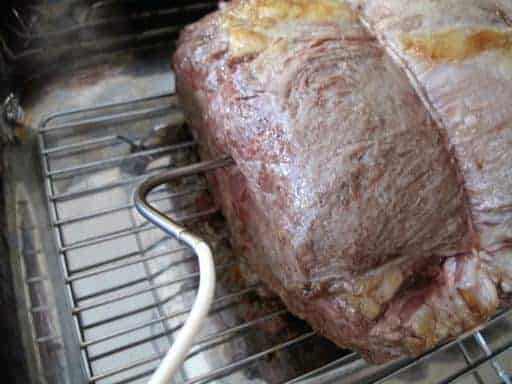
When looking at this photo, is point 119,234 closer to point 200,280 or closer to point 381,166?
point 200,280

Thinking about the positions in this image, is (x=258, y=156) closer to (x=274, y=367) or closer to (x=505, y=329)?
(x=274, y=367)

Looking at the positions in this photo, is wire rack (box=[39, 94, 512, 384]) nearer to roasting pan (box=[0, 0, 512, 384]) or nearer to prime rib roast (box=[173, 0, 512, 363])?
roasting pan (box=[0, 0, 512, 384])

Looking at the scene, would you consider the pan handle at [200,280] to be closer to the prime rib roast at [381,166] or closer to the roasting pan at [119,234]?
the roasting pan at [119,234]

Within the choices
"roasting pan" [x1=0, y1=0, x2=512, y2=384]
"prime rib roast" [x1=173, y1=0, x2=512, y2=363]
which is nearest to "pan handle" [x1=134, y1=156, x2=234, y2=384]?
"roasting pan" [x1=0, y1=0, x2=512, y2=384]

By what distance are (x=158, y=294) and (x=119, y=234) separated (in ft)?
0.69

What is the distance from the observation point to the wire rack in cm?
141

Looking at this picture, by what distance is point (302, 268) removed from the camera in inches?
45.0

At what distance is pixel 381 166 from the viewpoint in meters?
1.15

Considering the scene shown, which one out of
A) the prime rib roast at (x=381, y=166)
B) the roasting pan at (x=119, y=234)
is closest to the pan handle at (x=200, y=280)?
the roasting pan at (x=119, y=234)

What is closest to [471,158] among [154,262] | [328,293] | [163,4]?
[328,293]

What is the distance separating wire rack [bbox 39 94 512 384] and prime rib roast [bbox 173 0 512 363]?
8.1 inches

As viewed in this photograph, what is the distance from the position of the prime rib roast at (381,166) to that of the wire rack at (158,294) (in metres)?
0.20

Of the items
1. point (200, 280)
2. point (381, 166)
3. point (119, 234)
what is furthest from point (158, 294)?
point (381, 166)

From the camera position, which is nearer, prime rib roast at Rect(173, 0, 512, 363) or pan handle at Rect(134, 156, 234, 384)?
pan handle at Rect(134, 156, 234, 384)
